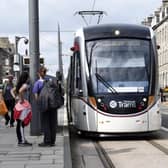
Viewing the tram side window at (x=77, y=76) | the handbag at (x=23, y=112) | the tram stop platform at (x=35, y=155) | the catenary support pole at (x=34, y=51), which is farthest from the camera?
the tram side window at (x=77, y=76)

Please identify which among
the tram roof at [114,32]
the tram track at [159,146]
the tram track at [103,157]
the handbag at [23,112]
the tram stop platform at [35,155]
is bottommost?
the tram track at [103,157]

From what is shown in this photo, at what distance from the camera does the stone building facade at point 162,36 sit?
333 feet

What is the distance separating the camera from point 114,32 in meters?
17.0

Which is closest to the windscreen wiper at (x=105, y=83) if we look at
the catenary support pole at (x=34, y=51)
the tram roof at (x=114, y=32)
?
the tram roof at (x=114, y=32)

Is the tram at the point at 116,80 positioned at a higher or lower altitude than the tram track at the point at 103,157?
higher

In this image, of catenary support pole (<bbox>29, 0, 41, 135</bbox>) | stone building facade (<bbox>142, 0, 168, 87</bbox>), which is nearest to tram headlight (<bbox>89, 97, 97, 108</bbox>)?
catenary support pole (<bbox>29, 0, 41, 135</bbox>)

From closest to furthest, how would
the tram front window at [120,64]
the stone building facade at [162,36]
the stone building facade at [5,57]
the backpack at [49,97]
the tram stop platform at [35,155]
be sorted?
1. the tram stop platform at [35,155]
2. the backpack at [49,97]
3. the tram front window at [120,64]
4. the stone building facade at [162,36]
5. the stone building facade at [5,57]

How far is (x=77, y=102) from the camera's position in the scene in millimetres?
17109

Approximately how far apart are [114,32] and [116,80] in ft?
4.92

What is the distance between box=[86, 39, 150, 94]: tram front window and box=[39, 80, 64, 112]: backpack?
150 inches

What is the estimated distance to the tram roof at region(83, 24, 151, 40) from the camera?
16984mm

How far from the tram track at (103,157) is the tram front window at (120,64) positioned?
1.84 meters

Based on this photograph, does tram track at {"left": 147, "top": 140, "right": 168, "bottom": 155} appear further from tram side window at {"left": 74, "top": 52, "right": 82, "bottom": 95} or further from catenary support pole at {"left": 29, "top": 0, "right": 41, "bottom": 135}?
catenary support pole at {"left": 29, "top": 0, "right": 41, "bottom": 135}

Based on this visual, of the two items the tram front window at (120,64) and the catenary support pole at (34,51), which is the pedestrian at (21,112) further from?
the tram front window at (120,64)
